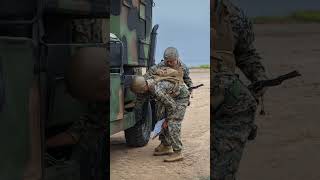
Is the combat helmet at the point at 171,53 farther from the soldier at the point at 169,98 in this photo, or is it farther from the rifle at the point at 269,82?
the rifle at the point at 269,82

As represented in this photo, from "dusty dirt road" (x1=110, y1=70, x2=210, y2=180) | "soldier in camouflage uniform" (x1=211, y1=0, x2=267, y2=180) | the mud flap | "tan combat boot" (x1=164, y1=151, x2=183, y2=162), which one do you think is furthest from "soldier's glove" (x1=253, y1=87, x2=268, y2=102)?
the mud flap

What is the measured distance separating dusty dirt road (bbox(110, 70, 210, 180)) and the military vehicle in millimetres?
42

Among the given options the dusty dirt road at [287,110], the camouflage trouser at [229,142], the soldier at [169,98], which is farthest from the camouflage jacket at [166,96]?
the dusty dirt road at [287,110]

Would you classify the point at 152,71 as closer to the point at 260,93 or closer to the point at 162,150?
the point at 162,150

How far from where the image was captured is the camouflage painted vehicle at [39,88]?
5.18ft

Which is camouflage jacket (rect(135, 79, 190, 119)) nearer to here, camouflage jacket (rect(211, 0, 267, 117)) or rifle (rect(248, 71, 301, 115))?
camouflage jacket (rect(211, 0, 267, 117))

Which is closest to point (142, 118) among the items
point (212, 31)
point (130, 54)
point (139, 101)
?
point (139, 101)

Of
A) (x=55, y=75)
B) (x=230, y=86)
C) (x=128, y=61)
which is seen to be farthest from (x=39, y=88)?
(x=230, y=86)

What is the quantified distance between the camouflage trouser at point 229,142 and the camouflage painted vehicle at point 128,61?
18 centimetres

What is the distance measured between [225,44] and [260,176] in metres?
0.36

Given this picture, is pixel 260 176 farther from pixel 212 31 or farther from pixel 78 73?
pixel 78 73

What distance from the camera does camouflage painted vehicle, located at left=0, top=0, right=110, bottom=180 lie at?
158 cm

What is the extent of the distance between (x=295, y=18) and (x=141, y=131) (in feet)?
1.53

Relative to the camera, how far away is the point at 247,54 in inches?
67.1
